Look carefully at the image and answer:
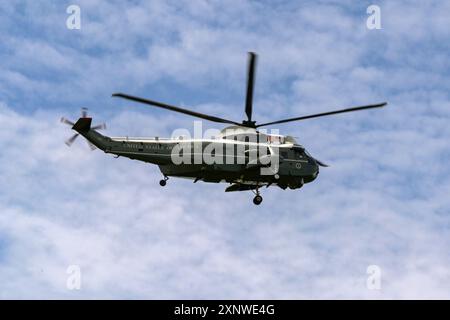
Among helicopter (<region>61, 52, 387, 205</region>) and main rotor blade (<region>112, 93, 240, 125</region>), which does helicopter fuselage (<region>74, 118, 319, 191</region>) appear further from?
main rotor blade (<region>112, 93, 240, 125</region>)

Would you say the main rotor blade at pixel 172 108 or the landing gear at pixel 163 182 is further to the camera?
the landing gear at pixel 163 182

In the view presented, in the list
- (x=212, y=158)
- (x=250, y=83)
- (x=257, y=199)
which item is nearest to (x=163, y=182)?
(x=212, y=158)

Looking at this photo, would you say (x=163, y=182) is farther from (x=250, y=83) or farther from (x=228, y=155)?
(x=250, y=83)

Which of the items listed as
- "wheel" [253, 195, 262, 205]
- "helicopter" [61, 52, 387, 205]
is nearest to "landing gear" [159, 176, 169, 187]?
"helicopter" [61, 52, 387, 205]

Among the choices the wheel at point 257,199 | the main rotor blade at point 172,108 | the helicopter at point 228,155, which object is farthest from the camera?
the wheel at point 257,199

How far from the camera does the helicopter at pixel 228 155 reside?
194ft

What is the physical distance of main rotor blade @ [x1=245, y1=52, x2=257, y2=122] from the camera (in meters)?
48.1

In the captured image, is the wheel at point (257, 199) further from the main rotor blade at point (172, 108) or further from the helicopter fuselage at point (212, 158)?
the main rotor blade at point (172, 108)

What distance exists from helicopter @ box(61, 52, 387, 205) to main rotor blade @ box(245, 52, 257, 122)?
3717 millimetres

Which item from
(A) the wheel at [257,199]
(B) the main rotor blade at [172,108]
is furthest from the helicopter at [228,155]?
(B) the main rotor blade at [172,108]

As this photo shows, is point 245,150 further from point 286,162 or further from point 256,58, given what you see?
point 256,58

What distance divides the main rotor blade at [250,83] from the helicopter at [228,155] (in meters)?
3.72

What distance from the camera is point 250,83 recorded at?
164ft
